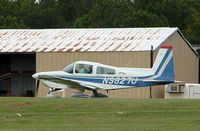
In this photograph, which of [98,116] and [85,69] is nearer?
[98,116]

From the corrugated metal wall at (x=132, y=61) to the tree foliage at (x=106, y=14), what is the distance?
119 feet

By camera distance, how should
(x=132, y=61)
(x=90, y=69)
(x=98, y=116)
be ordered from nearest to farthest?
1. (x=98, y=116)
2. (x=90, y=69)
3. (x=132, y=61)

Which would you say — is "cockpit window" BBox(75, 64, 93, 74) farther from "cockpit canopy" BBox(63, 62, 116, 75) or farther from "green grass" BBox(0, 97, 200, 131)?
"green grass" BBox(0, 97, 200, 131)

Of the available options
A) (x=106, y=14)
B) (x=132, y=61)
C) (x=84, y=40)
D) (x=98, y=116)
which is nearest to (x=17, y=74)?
(x=84, y=40)

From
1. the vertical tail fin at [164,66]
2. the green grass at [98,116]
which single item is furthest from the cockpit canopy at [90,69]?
the green grass at [98,116]

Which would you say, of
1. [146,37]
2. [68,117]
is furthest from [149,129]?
[146,37]

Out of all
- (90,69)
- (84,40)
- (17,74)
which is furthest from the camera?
(17,74)

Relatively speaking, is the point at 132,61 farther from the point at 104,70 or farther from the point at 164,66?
the point at 104,70

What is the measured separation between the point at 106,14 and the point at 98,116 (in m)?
87.5

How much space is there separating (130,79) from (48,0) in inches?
3250

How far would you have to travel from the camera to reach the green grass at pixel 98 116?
64.3ft

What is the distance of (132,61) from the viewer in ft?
149

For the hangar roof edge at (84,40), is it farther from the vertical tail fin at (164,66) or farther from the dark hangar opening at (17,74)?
the vertical tail fin at (164,66)

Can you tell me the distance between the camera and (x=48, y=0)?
118375 millimetres
